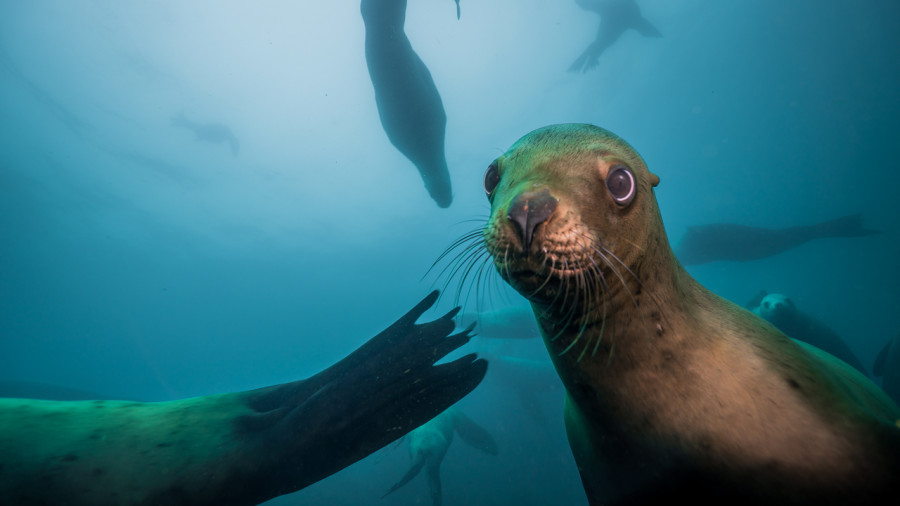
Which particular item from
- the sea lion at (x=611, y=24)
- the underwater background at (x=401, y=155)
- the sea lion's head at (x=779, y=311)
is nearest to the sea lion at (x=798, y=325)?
the sea lion's head at (x=779, y=311)

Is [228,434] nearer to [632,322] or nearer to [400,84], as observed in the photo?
[632,322]

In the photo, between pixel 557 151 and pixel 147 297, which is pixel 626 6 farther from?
pixel 147 297

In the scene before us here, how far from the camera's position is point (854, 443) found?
1.08 metres

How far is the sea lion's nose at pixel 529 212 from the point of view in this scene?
956 mm

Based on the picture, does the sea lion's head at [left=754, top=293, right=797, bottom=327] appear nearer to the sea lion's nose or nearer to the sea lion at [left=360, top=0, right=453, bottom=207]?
the sea lion at [left=360, top=0, right=453, bottom=207]

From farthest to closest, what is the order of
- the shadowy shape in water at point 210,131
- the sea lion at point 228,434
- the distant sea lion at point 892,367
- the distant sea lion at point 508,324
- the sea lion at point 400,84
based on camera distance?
the shadowy shape in water at point 210,131 < the distant sea lion at point 508,324 < the distant sea lion at point 892,367 < the sea lion at point 400,84 < the sea lion at point 228,434

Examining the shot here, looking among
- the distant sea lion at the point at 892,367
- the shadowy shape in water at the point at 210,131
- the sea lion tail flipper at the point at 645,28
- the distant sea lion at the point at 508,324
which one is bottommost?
the distant sea lion at the point at 892,367

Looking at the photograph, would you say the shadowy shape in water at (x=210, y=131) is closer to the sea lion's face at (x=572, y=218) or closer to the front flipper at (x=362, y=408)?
the front flipper at (x=362, y=408)

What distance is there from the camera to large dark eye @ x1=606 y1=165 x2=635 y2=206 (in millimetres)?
1208

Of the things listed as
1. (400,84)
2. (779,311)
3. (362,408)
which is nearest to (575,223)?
(362,408)

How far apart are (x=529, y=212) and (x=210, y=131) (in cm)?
3016

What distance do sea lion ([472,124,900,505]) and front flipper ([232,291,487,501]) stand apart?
4.79ft

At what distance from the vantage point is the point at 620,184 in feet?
4.02

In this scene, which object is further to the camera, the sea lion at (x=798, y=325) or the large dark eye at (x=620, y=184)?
the sea lion at (x=798, y=325)
